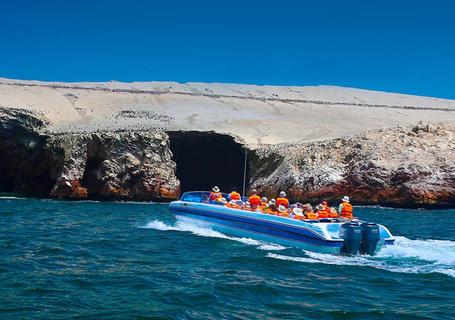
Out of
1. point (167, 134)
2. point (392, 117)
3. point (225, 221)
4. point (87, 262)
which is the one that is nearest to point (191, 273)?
point (87, 262)

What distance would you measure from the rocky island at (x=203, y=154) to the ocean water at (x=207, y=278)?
18356mm

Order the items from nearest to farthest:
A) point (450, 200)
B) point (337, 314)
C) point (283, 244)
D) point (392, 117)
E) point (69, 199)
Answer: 1. point (337, 314)
2. point (283, 244)
3. point (450, 200)
4. point (69, 199)
5. point (392, 117)

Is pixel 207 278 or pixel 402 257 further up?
pixel 402 257

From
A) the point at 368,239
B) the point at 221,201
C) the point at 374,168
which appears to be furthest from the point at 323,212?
the point at 374,168

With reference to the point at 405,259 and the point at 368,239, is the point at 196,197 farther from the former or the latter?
the point at 405,259

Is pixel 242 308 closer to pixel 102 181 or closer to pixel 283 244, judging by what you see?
pixel 283 244

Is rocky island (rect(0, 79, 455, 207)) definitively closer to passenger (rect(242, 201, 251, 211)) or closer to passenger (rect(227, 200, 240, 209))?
passenger (rect(227, 200, 240, 209))

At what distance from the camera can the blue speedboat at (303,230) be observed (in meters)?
16.2

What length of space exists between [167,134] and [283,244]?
27.1 meters

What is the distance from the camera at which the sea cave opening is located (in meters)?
49.9

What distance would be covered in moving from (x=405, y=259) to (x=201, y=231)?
8705 millimetres

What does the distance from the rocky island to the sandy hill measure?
0.22m

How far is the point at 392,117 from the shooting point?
67875mm

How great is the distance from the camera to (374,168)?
1485 inches
